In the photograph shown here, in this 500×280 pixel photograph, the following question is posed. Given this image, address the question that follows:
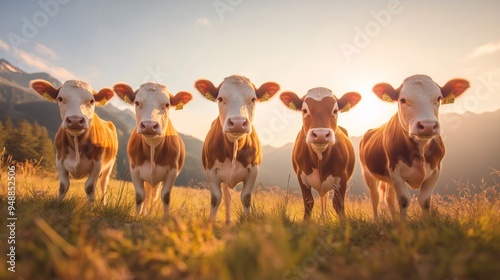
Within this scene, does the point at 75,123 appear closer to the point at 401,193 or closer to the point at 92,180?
the point at 92,180

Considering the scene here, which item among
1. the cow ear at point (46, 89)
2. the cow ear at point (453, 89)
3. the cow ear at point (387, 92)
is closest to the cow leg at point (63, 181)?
the cow ear at point (46, 89)

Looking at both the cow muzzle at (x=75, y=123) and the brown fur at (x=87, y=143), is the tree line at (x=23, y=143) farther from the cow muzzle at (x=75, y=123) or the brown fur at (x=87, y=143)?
the cow muzzle at (x=75, y=123)

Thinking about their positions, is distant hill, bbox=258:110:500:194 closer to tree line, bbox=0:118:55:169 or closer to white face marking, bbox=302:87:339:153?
tree line, bbox=0:118:55:169

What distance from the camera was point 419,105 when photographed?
4996 millimetres

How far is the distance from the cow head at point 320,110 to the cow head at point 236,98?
477mm

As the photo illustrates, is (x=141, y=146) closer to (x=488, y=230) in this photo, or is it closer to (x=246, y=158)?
(x=246, y=158)

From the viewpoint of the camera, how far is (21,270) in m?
1.82

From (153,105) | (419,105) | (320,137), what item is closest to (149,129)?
(153,105)

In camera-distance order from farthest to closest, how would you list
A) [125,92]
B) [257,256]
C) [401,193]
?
[125,92], [401,193], [257,256]

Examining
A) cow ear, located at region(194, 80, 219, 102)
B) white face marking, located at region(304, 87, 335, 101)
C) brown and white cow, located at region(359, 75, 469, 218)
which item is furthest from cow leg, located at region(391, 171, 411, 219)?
cow ear, located at region(194, 80, 219, 102)

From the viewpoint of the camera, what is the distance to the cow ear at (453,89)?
5375 millimetres

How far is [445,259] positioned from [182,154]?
6276 millimetres

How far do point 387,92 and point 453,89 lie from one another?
3.63 feet

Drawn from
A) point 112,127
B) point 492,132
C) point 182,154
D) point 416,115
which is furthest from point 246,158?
point 492,132
